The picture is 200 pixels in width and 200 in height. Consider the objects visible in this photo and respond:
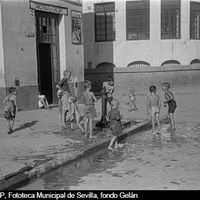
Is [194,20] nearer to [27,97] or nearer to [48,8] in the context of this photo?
[48,8]

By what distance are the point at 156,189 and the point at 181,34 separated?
75.5 ft

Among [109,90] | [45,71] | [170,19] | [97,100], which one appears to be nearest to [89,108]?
[109,90]

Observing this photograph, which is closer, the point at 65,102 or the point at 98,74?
the point at 65,102

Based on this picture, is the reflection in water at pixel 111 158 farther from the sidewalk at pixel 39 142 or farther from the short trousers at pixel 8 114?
the short trousers at pixel 8 114

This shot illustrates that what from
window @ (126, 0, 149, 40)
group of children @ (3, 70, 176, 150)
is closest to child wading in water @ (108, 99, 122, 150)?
group of children @ (3, 70, 176, 150)

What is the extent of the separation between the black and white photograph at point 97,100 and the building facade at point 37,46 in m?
0.04

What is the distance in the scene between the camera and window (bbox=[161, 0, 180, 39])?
2625cm

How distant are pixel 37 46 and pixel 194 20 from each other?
1648cm

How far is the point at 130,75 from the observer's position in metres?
25.9

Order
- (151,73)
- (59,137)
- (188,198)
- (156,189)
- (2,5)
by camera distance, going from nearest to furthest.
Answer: (188,198)
(156,189)
(59,137)
(2,5)
(151,73)

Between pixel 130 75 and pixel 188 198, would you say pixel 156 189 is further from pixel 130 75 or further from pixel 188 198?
Result: pixel 130 75

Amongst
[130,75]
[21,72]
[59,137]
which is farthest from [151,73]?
[59,137]

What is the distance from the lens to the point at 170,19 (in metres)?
26.5

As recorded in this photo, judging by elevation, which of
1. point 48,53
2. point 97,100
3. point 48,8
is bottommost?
point 97,100
